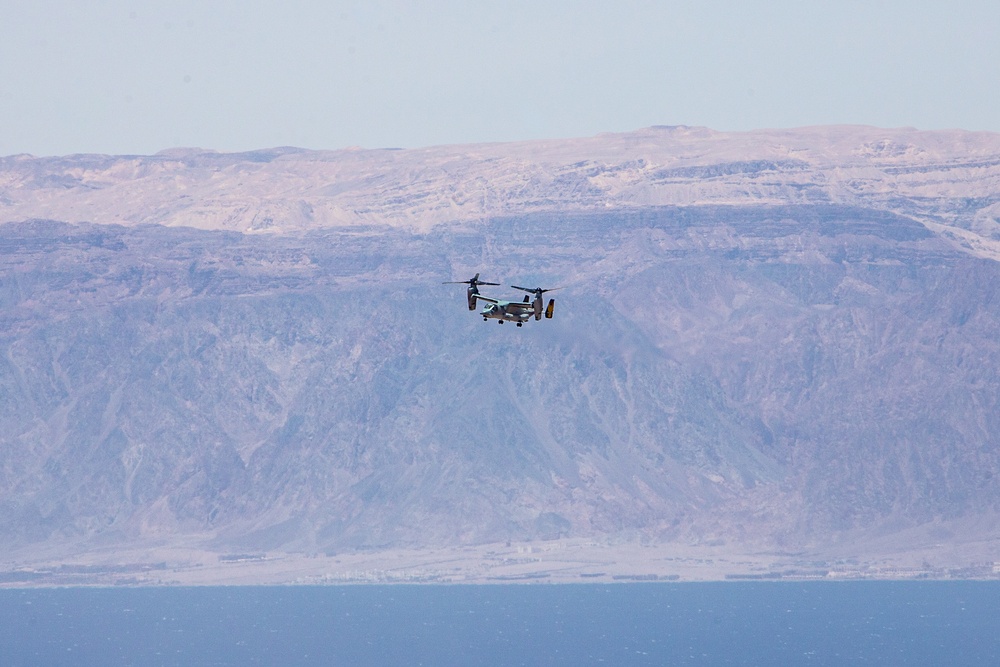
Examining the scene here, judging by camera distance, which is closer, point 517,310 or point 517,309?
point 517,309

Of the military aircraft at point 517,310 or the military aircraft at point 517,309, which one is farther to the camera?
the military aircraft at point 517,310

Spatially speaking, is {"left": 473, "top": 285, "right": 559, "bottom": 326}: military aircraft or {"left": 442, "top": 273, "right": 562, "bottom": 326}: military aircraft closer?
{"left": 442, "top": 273, "right": 562, "bottom": 326}: military aircraft
